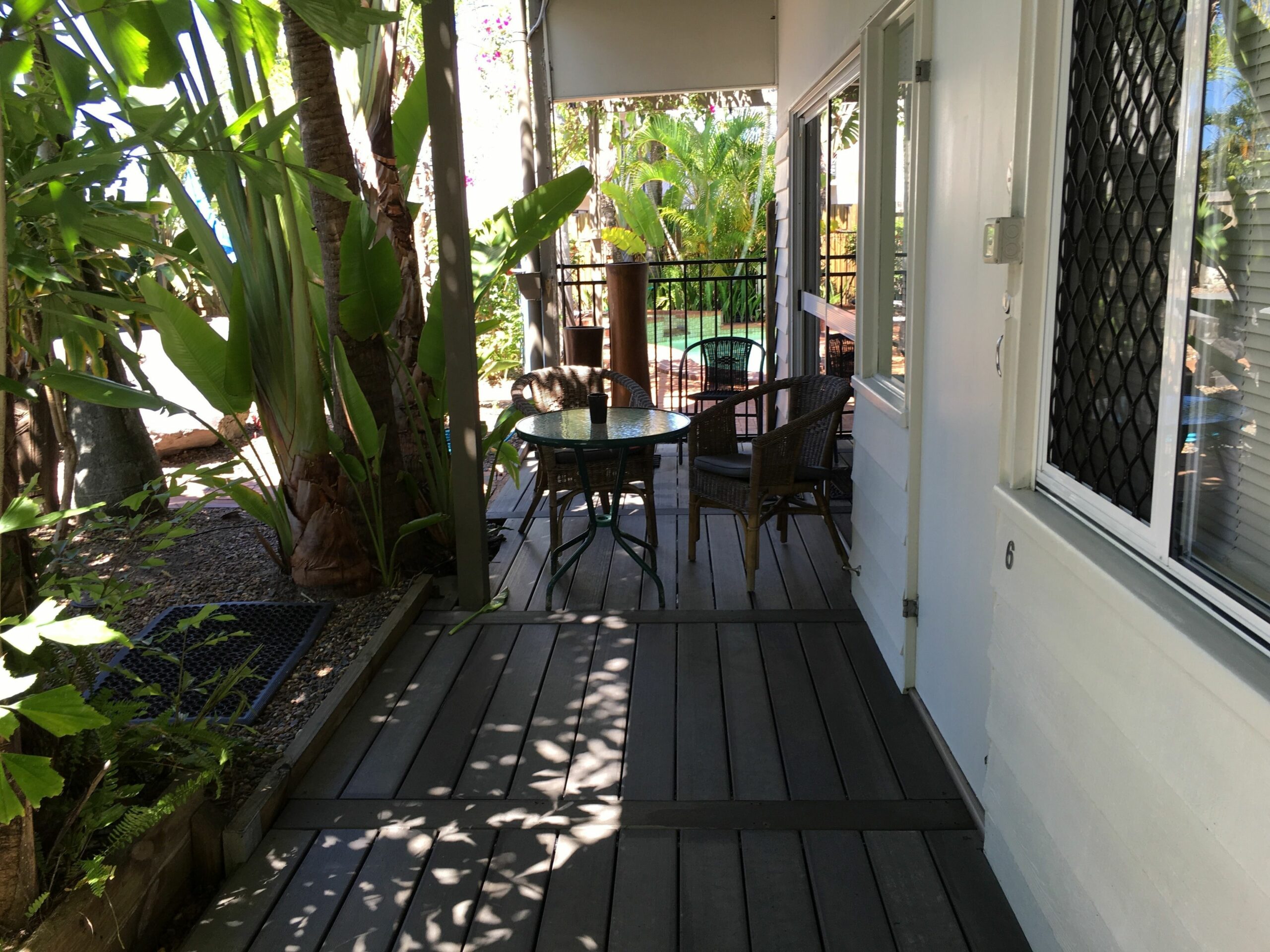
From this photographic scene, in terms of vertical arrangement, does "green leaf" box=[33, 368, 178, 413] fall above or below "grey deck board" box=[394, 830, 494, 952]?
above

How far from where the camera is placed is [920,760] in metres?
3.07

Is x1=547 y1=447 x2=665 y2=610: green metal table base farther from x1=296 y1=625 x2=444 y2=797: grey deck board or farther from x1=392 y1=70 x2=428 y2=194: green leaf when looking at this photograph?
x1=392 y1=70 x2=428 y2=194: green leaf

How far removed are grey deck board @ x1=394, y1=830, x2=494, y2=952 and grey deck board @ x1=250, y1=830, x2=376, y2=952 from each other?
0.19m

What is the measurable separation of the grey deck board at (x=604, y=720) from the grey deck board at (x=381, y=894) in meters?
0.48

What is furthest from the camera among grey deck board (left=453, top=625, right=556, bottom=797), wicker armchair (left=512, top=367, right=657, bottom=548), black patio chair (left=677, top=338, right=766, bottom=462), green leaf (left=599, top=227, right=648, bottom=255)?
green leaf (left=599, top=227, right=648, bottom=255)

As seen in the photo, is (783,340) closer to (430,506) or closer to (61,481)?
(430,506)

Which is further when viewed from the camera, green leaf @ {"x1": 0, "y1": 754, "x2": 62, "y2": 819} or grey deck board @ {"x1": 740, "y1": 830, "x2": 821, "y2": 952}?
grey deck board @ {"x1": 740, "y1": 830, "x2": 821, "y2": 952}

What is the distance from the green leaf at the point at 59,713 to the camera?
1.53 meters

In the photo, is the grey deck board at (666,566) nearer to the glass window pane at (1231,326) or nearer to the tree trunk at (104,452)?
the tree trunk at (104,452)

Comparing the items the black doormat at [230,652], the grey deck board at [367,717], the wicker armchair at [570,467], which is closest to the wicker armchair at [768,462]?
the wicker armchair at [570,467]

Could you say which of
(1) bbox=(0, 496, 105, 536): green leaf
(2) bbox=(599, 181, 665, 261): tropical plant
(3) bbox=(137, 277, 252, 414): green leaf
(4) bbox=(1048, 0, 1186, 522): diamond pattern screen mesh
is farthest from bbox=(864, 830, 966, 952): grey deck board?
(2) bbox=(599, 181, 665, 261): tropical plant

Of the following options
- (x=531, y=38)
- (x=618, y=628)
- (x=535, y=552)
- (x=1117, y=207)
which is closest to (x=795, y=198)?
(x=531, y=38)

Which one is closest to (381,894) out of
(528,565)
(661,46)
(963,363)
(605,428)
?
(963,363)

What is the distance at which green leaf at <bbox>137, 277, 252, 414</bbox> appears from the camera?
12.3ft
